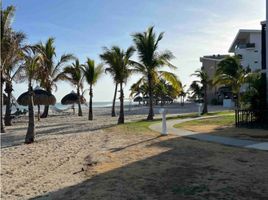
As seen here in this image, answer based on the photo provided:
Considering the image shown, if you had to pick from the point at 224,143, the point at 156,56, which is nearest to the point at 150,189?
the point at 224,143

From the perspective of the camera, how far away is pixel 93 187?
325 inches

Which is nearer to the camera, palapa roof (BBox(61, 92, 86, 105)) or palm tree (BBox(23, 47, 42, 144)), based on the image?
palm tree (BBox(23, 47, 42, 144))

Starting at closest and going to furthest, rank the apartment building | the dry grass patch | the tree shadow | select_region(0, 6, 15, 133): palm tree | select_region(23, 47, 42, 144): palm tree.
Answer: the tree shadow → the dry grass patch → select_region(23, 47, 42, 144): palm tree → select_region(0, 6, 15, 133): palm tree → the apartment building

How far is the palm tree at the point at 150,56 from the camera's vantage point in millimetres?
29983

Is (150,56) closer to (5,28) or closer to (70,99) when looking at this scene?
(5,28)

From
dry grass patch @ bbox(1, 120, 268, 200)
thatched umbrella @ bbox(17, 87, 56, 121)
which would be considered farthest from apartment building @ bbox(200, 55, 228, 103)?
dry grass patch @ bbox(1, 120, 268, 200)

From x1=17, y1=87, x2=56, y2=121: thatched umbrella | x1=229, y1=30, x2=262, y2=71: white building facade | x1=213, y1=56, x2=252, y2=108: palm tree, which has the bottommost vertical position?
x1=17, y1=87, x2=56, y2=121: thatched umbrella

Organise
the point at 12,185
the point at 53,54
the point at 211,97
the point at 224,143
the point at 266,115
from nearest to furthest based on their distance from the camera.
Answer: the point at 12,185
the point at 224,143
the point at 266,115
the point at 53,54
the point at 211,97

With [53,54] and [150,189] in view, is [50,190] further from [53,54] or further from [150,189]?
[53,54]

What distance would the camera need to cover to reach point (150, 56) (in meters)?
30.0

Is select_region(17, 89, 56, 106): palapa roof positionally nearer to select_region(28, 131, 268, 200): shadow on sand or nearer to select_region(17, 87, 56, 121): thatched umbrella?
select_region(17, 87, 56, 121): thatched umbrella

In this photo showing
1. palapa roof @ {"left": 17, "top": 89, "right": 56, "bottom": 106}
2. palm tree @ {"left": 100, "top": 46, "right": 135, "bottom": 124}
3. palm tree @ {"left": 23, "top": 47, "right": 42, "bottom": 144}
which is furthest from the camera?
palapa roof @ {"left": 17, "top": 89, "right": 56, "bottom": 106}

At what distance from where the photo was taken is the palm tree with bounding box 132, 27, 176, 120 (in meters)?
30.0

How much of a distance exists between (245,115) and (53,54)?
77.8 ft
